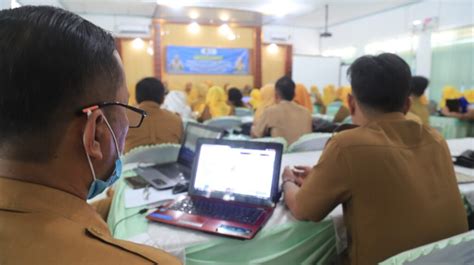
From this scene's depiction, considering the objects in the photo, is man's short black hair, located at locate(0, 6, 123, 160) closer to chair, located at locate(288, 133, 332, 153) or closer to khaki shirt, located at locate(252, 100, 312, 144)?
chair, located at locate(288, 133, 332, 153)

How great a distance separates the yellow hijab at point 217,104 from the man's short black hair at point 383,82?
3891mm

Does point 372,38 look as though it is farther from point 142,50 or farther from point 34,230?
point 34,230

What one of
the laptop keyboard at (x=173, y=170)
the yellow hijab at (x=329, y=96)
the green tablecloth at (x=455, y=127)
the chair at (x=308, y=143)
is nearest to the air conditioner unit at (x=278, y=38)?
the yellow hijab at (x=329, y=96)

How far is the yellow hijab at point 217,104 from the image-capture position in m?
5.05

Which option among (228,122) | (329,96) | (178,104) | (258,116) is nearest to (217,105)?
(178,104)

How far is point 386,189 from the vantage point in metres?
1.02

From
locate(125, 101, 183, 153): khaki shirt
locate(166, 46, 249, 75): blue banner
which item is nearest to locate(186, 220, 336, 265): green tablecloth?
locate(125, 101, 183, 153): khaki shirt

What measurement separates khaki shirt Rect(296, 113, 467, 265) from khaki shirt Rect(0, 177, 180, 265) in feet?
2.15

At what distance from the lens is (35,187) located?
51cm

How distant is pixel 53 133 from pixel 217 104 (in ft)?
15.1

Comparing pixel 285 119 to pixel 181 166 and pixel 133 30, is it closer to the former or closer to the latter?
pixel 181 166

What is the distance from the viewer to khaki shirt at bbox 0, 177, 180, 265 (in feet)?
1.45

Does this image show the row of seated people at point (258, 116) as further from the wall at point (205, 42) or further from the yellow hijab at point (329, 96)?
the wall at point (205, 42)

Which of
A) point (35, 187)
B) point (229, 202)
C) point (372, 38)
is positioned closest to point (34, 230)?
point (35, 187)
